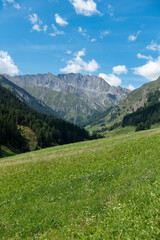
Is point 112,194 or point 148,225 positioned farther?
point 112,194

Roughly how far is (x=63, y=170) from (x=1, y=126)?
4190 inches

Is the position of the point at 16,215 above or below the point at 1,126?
below

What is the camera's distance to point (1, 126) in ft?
373

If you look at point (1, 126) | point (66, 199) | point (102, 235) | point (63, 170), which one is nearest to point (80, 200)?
point (66, 199)

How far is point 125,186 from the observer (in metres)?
11.9

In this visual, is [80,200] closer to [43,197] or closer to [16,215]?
[43,197]

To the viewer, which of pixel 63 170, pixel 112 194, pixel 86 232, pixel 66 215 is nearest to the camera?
pixel 86 232

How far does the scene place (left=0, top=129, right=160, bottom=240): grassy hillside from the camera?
7.52m

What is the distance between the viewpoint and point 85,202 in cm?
1191

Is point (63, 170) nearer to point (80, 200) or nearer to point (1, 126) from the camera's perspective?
point (80, 200)

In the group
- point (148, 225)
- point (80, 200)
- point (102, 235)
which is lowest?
point (80, 200)

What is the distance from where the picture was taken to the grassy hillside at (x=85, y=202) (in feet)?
24.7

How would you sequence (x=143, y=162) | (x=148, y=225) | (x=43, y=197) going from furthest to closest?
(x=143, y=162) < (x=43, y=197) < (x=148, y=225)

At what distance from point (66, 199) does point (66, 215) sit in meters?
2.46
